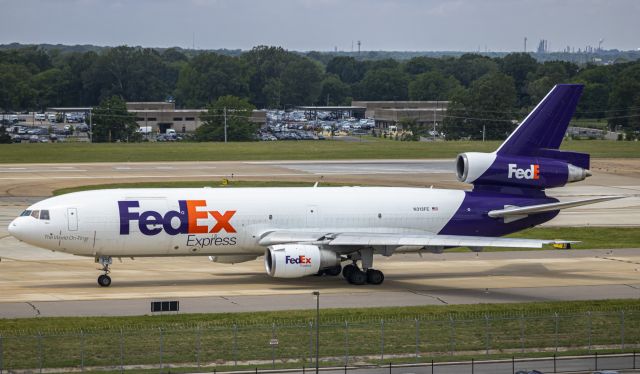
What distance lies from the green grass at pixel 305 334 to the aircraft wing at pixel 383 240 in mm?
4870

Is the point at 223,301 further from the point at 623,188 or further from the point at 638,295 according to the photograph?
the point at 623,188

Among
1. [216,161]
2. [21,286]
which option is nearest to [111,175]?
[216,161]

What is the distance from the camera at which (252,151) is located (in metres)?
148

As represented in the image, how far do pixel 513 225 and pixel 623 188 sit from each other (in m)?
49.2

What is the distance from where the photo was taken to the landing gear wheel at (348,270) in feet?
180

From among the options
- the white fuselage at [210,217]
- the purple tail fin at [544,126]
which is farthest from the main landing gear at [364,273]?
the purple tail fin at [544,126]

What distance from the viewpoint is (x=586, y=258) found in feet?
207

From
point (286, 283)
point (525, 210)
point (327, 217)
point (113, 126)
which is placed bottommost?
point (286, 283)

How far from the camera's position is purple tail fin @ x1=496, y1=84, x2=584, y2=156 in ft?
191

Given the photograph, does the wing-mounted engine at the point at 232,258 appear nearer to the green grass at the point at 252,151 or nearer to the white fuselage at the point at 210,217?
the white fuselage at the point at 210,217

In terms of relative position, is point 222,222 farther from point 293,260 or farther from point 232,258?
point 293,260

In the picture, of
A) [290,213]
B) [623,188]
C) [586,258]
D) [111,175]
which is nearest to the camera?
[290,213]

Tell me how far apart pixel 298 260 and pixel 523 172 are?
47.4 ft

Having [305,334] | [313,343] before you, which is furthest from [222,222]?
[313,343]
